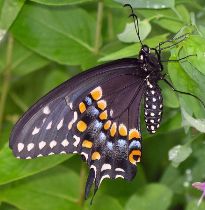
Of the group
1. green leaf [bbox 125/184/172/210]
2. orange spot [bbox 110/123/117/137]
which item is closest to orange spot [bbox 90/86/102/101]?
orange spot [bbox 110/123/117/137]

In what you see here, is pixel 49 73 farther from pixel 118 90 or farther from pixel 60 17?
pixel 118 90

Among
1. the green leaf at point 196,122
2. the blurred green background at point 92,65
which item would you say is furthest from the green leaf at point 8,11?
the green leaf at point 196,122

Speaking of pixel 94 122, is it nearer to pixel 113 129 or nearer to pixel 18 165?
pixel 113 129

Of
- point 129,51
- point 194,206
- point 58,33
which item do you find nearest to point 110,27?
point 58,33

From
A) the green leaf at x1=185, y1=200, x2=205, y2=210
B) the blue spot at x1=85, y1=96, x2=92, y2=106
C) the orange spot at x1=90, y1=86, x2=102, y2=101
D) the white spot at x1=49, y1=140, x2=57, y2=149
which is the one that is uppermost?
the orange spot at x1=90, y1=86, x2=102, y2=101

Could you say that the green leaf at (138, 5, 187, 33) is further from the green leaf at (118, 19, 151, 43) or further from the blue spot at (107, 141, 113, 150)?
the blue spot at (107, 141, 113, 150)

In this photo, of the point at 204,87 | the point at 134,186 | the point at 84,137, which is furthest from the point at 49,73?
the point at 204,87

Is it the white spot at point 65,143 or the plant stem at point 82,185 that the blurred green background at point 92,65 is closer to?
the plant stem at point 82,185

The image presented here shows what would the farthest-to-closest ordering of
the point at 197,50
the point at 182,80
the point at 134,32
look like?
the point at 134,32
the point at 182,80
the point at 197,50
